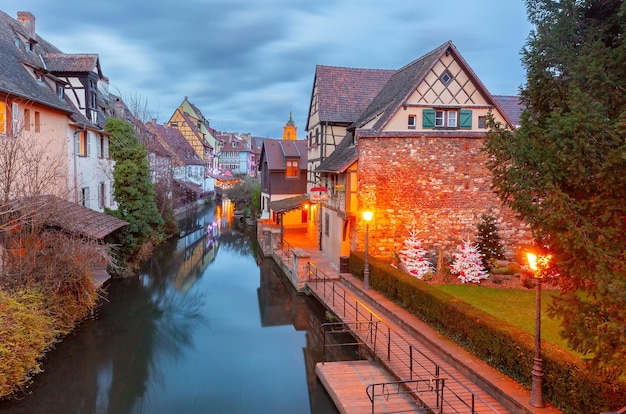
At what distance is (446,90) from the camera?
60.8 feet

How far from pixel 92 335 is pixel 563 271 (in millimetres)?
13171

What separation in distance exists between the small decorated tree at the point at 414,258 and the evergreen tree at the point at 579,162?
420 inches

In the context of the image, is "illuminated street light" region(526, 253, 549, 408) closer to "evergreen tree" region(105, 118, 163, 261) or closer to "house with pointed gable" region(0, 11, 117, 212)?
"house with pointed gable" region(0, 11, 117, 212)

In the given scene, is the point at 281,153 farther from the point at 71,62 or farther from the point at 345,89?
the point at 71,62

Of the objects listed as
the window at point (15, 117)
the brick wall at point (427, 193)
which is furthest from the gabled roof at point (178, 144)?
the brick wall at point (427, 193)

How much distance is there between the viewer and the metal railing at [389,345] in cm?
862

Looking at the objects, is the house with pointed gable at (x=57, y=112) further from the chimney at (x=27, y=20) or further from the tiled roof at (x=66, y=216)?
the tiled roof at (x=66, y=216)

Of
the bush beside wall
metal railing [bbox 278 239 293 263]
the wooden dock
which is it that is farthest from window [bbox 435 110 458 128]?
metal railing [bbox 278 239 293 263]

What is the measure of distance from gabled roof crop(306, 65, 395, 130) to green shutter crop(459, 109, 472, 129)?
7301 mm

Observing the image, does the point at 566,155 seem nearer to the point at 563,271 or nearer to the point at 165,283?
the point at 563,271

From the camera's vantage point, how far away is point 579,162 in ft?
18.8

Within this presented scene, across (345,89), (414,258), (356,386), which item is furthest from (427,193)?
(356,386)

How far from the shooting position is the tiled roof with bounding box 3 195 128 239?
12.4m

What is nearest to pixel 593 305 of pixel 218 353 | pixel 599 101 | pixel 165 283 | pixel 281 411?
Result: pixel 599 101
